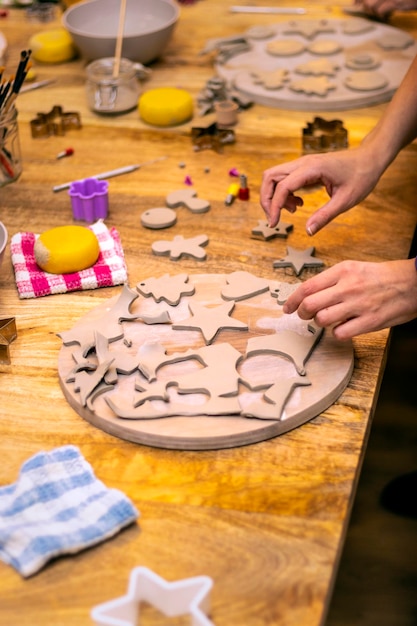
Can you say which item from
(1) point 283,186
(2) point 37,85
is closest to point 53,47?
(2) point 37,85

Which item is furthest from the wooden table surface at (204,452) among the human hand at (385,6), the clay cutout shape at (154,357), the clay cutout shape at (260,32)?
the human hand at (385,6)

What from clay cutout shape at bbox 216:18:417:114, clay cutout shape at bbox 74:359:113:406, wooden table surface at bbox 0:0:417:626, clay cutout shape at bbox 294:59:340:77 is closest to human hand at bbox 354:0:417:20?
clay cutout shape at bbox 216:18:417:114

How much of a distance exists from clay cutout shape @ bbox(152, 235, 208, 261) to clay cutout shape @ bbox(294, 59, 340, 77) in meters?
0.78

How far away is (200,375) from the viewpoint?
1130 mm

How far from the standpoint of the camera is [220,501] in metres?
0.99

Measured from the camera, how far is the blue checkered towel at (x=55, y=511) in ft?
2.98

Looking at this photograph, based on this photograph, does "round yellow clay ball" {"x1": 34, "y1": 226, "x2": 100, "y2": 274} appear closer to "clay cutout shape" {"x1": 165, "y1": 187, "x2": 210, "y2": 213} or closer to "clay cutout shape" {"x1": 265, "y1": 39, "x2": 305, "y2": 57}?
"clay cutout shape" {"x1": 165, "y1": 187, "x2": 210, "y2": 213}

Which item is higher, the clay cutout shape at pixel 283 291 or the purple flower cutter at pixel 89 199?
the clay cutout shape at pixel 283 291

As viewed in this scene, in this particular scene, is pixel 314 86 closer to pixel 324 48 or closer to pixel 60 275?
pixel 324 48

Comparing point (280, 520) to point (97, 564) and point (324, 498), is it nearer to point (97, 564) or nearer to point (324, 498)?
point (324, 498)

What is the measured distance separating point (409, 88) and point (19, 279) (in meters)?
0.86

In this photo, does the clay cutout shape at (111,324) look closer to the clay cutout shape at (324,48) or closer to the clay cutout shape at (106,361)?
the clay cutout shape at (106,361)

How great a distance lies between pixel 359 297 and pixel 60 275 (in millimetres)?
562

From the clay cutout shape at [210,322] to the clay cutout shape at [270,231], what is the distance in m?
0.29
